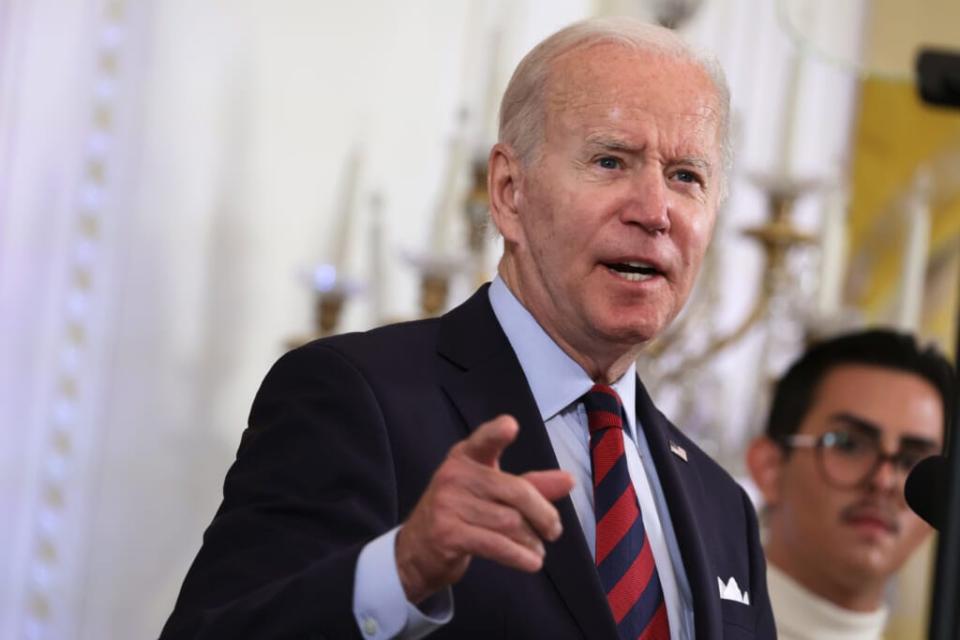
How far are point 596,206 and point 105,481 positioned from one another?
171 centimetres

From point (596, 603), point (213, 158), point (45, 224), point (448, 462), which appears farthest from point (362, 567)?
point (213, 158)

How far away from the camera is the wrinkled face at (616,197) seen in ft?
5.90

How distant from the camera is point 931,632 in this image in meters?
1.19

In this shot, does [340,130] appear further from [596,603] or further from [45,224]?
[596,603]

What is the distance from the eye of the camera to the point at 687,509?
1.85 metres

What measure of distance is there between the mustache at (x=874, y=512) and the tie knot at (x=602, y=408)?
142 centimetres

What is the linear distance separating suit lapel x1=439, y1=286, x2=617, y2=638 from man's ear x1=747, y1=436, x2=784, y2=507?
60.3 inches

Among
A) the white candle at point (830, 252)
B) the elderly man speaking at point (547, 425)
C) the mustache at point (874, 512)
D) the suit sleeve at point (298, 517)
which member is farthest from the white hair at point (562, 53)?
the white candle at point (830, 252)

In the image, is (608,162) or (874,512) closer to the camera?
(608,162)

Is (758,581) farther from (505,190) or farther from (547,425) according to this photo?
(505,190)

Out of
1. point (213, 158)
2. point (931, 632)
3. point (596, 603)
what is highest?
point (213, 158)

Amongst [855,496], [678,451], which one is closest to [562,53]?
[678,451]

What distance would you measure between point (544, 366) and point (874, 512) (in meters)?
1.49

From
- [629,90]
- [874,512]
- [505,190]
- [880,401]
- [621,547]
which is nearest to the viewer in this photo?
[621,547]
